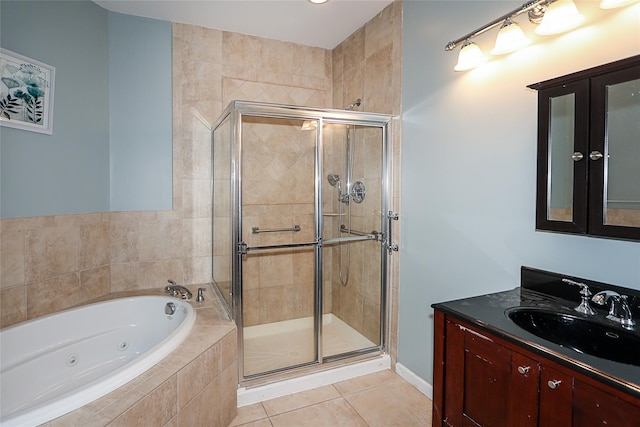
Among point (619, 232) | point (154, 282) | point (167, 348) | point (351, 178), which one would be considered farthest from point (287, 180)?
point (619, 232)

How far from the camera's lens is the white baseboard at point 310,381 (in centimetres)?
224

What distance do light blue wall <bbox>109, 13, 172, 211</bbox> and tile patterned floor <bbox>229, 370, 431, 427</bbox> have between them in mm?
1786

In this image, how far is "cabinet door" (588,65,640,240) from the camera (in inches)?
48.3

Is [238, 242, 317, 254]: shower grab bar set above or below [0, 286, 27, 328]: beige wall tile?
above

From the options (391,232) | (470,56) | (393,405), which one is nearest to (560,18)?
(470,56)

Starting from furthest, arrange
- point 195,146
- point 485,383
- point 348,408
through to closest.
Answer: point 195,146, point 348,408, point 485,383

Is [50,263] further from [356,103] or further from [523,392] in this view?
[523,392]

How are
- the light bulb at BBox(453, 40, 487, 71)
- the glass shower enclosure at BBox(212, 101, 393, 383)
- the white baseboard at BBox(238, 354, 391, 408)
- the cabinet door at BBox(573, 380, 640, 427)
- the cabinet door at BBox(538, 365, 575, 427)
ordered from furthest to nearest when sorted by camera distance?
the glass shower enclosure at BBox(212, 101, 393, 383) < the white baseboard at BBox(238, 354, 391, 408) < the light bulb at BBox(453, 40, 487, 71) < the cabinet door at BBox(538, 365, 575, 427) < the cabinet door at BBox(573, 380, 640, 427)

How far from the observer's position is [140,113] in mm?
2830

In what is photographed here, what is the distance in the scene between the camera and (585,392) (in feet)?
3.19

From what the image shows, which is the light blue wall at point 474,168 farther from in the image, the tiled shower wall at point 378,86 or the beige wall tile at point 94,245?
the beige wall tile at point 94,245

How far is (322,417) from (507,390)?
1279mm

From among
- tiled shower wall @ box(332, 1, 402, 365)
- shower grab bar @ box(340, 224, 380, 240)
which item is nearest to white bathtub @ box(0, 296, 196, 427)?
shower grab bar @ box(340, 224, 380, 240)

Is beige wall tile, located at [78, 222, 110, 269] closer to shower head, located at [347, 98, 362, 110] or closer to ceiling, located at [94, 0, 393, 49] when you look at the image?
ceiling, located at [94, 0, 393, 49]
